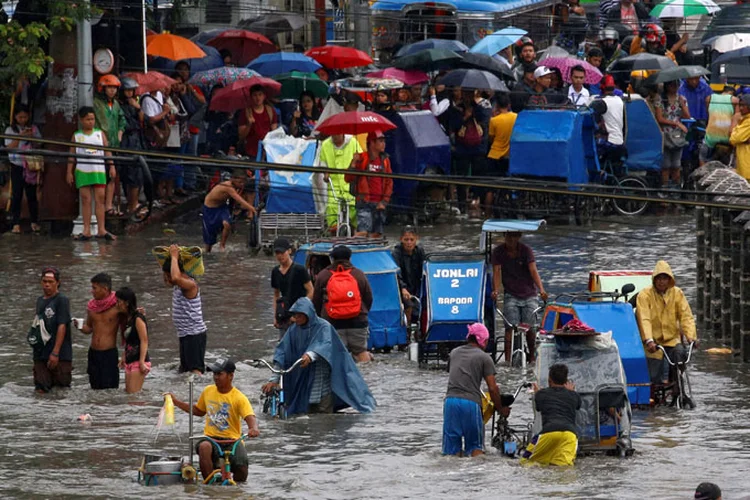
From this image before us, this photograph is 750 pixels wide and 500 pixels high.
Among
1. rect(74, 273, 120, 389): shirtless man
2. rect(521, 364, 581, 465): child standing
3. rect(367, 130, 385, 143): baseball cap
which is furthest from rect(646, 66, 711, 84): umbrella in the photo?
rect(521, 364, 581, 465): child standing

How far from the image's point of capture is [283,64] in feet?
108

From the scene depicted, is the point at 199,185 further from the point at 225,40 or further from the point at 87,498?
the point at 87,498

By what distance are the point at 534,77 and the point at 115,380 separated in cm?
1322

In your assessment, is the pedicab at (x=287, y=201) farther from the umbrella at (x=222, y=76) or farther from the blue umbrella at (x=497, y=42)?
the blue umbrella at (x=497, y=42)

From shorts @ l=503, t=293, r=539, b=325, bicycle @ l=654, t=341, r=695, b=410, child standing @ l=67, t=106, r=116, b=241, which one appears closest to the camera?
bicycle @ l=654, t=341, r=695, b=410

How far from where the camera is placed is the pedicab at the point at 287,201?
26859 mm

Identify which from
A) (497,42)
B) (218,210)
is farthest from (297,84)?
(218,210)

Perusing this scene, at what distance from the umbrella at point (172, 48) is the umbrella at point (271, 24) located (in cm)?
645

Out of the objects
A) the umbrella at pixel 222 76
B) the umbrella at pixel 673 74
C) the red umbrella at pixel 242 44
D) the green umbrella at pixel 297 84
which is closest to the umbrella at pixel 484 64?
the green umbrella at pixel 297 84

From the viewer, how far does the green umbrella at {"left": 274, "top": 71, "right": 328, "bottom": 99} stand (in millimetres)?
32156

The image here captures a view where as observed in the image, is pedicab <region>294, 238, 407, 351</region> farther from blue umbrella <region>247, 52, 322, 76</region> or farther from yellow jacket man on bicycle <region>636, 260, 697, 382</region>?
blue umbrella <region>247, 52, 322, 76</region>

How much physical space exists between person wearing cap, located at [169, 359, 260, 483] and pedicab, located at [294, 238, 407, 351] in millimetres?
5510

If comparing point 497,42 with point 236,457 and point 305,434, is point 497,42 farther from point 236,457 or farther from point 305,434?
point 236,457

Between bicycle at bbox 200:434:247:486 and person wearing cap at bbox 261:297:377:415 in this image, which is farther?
person wearing cap at bbox 261:297:377:415
